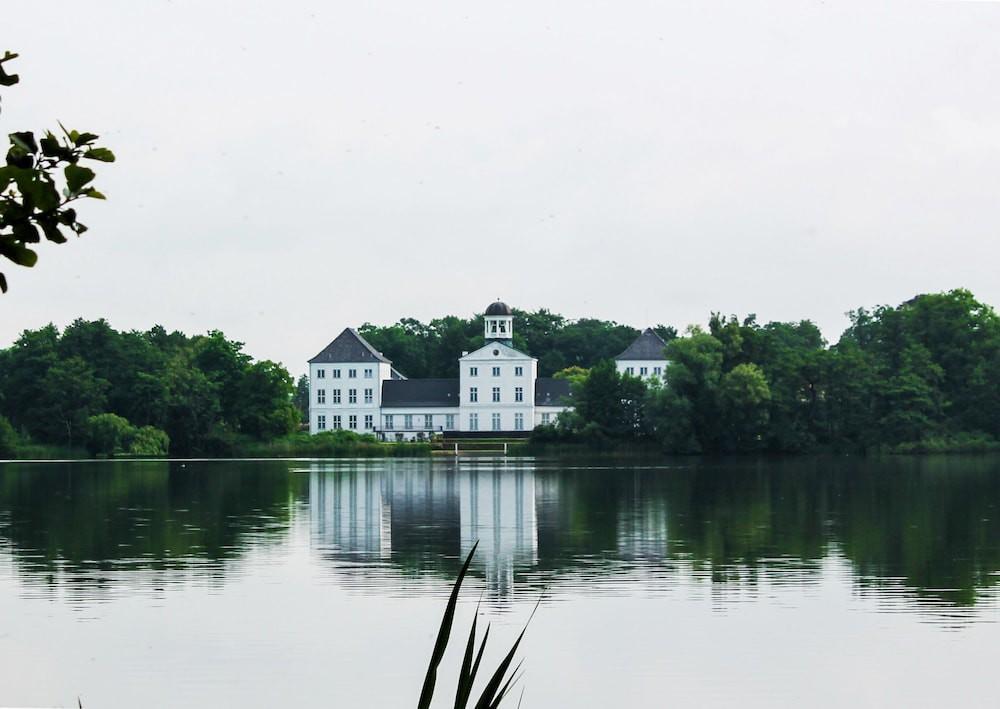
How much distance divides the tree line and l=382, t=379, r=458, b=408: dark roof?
22.7 meters

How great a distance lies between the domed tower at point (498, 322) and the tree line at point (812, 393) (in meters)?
25.8

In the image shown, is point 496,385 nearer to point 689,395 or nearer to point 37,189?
point 689,395

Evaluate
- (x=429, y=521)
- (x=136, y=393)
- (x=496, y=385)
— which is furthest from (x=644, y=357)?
(x=429, y=521)

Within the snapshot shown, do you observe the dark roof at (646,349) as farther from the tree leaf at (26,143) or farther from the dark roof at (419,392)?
the tree leaf at (26,143)

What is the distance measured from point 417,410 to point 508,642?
81955 mm

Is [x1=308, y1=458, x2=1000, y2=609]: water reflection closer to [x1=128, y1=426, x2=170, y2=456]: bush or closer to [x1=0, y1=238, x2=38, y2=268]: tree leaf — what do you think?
[x1=0, y1=238, x2=38, y2=268]: tree leaf

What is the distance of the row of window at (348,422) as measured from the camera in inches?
3733

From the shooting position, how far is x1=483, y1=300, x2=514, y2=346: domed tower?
9706 centimetres

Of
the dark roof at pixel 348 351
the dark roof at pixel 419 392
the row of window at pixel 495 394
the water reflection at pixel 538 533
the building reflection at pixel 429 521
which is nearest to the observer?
the water reflection at pixel 538 533

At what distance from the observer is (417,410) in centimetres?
9338

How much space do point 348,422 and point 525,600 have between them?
270 feet

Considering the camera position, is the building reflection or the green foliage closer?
the building reflection

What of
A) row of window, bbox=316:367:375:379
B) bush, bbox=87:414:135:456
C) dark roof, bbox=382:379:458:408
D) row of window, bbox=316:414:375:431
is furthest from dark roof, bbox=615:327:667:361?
bush, bbox=87:414:135:456

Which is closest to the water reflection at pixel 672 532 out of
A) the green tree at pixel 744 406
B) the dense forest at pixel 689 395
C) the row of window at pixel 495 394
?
the green tree at pixel 744 406
